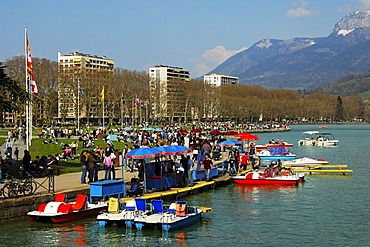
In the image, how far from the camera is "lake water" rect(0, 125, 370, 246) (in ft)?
82.0

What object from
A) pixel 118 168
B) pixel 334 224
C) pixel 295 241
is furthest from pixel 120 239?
pixel 118 168

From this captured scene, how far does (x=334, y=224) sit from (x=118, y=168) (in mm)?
20355

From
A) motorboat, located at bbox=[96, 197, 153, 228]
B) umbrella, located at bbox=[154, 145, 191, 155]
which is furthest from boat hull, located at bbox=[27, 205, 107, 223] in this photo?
umbrella, located at bbox=[154, 145, 191, 155]

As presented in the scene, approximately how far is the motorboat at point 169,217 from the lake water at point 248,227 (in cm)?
30

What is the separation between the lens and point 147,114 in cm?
16112

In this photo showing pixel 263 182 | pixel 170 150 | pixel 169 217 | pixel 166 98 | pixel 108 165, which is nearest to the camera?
pixel 169 217

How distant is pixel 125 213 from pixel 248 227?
5949 mm

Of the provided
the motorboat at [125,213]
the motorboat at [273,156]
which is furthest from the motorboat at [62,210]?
the motorboat at [273,156]

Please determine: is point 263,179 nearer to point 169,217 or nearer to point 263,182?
point 263,182

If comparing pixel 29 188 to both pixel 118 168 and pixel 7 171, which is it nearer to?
pixel 7 171

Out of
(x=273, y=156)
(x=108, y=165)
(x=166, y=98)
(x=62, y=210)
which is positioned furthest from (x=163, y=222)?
(x=166, y=98)

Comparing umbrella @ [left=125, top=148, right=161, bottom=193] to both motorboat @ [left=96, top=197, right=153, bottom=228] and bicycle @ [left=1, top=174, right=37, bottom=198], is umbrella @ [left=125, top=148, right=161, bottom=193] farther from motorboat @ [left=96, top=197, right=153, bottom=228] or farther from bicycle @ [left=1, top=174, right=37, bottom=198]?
bicycle @ [left=1, top=174, right=37, bottom=198]

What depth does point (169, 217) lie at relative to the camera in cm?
2605

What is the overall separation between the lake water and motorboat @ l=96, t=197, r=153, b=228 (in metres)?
0.37
